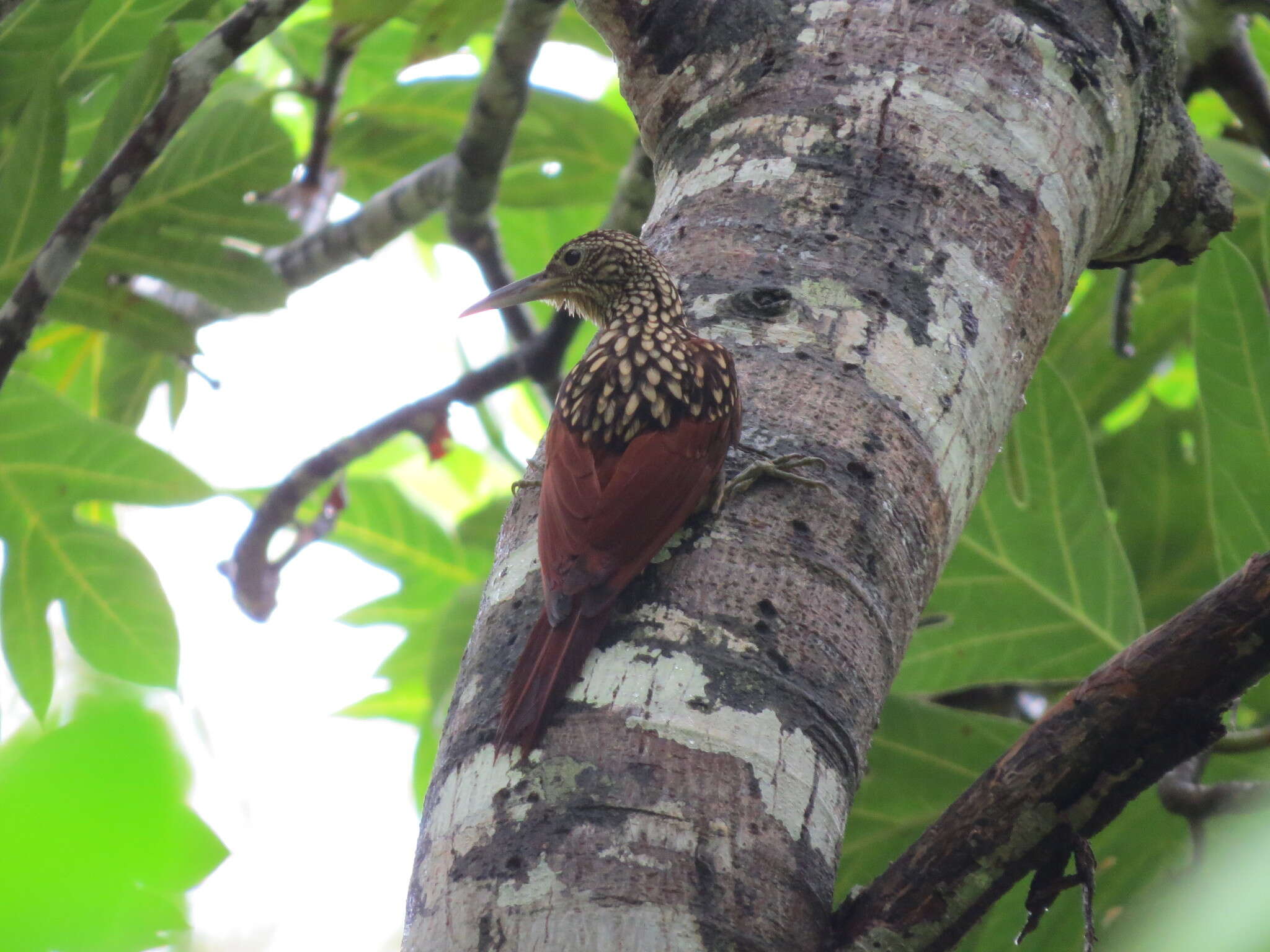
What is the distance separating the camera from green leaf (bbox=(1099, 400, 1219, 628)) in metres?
4.12

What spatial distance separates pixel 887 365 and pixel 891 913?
85 cm

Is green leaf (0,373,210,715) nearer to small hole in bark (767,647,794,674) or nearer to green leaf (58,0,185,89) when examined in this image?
green leaf (58,0,185,89)

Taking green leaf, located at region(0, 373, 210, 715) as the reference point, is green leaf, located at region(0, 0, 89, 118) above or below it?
above

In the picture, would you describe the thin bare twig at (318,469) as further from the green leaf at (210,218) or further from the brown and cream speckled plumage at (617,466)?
the brown and cream speckled plumage at (617,466)

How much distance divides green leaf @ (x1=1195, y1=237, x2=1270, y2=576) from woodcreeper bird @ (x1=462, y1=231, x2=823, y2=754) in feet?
4.55

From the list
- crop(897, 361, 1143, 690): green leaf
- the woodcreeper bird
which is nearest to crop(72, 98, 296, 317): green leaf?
the woodcreeper bird

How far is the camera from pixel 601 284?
10.3 ft

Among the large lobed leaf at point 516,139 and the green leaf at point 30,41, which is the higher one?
the large lobed leaf at point 516,139

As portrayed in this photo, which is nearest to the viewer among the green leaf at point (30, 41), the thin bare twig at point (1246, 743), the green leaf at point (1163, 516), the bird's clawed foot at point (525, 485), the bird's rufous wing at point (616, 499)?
the bird's rufous wing at point (616, 499)

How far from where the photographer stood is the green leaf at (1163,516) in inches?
162

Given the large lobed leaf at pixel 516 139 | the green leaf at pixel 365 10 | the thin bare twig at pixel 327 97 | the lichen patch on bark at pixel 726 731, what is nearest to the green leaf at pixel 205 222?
the green leaf at pixel 365 10

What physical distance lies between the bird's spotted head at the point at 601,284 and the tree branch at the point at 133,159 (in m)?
0.89

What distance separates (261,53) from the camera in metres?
6.89

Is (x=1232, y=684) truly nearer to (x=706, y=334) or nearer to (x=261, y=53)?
(x=706, y=334)
